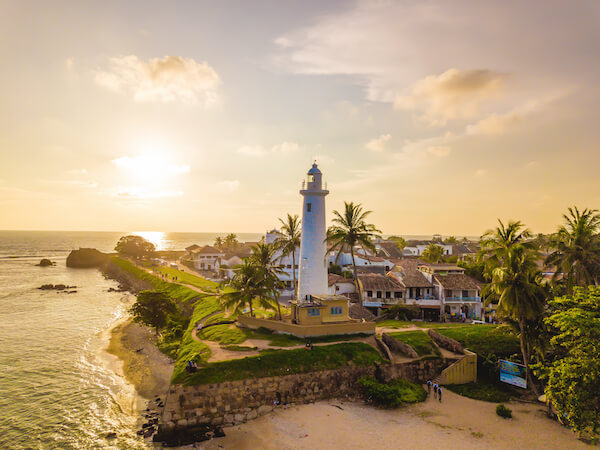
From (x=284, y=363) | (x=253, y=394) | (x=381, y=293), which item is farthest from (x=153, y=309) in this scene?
(x=381, y=293)

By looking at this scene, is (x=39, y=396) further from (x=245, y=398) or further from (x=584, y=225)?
(x=584, y=225)

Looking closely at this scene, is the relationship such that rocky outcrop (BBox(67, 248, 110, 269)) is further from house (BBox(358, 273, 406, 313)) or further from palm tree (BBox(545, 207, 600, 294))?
palm tree (BBox(545, 207, 600, 294))

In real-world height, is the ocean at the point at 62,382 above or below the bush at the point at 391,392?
below

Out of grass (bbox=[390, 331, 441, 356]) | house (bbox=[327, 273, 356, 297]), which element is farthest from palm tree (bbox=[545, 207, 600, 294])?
house (bbox=[327, 273, 356, 297])

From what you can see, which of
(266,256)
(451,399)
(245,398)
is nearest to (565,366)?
(451,399)

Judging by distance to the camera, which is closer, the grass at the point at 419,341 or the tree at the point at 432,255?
the grass at the point at 419,341

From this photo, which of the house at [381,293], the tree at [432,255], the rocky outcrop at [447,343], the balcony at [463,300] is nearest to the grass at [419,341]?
the rocky outcrop at [447,343]

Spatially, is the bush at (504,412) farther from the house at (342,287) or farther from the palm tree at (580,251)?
the house at (342,287)
